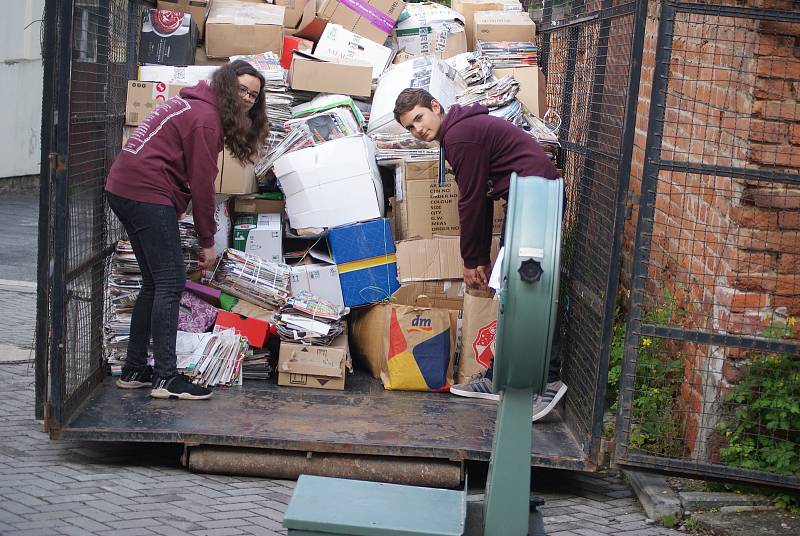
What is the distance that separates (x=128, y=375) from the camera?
19.0 ft

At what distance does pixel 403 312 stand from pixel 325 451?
1.33m

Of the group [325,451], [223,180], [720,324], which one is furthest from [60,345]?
[720,324]

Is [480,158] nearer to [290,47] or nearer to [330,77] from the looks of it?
[330,77]


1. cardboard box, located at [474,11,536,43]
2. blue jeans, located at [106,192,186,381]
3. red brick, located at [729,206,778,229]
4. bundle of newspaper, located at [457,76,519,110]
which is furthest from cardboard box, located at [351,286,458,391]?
cardboard box, located at [474,11,536,43]

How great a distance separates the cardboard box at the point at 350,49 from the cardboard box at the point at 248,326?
2.47 m

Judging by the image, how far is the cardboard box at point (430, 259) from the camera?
6551 mm

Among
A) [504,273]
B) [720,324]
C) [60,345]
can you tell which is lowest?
[60,345]

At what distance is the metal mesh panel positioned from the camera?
16.0ft

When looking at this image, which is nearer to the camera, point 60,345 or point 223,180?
point 60,345

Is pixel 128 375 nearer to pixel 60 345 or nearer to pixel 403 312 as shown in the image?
pixel 60 345

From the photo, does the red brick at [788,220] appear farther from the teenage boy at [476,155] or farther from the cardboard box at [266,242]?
the cardboard box at [266,242]

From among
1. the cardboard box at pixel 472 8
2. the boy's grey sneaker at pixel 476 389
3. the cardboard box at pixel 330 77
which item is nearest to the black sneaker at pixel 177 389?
the boy's grey sneaker at pixel 476 389

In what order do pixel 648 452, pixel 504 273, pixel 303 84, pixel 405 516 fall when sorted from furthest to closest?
pixel 303 84 < pixel 648 452 < pixel 405 516 < pixel 504 273

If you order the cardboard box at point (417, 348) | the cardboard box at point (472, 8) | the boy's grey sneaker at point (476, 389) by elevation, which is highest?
the cardboard box at point (472, 8)
